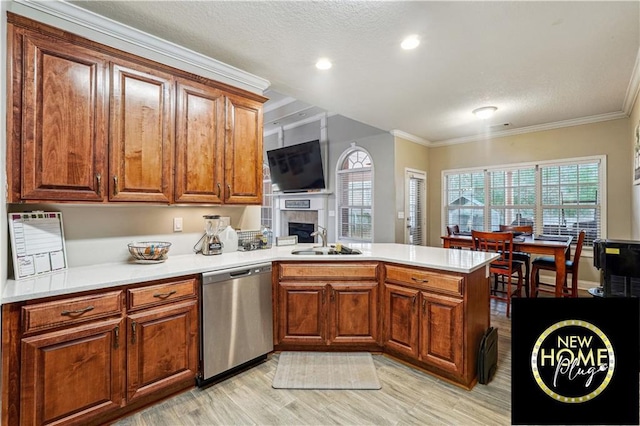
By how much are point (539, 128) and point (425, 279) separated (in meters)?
4.20

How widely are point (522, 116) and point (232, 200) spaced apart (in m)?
4.26

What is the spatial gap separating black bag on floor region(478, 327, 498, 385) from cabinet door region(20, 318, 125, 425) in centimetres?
238

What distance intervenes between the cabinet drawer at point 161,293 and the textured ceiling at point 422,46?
1811 mm

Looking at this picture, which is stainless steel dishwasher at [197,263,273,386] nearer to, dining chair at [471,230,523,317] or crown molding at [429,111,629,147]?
dining chair at [471,230,523,317]

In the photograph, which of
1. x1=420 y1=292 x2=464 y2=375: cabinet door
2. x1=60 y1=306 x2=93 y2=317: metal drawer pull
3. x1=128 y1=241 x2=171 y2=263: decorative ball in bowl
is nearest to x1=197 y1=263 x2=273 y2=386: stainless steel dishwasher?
x1=128 y1=241 x2=171 y2=263: decorative ball in bowl

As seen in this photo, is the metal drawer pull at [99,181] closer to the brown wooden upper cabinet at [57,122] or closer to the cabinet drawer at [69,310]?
the brown wooden upper cabinet at [57,122]

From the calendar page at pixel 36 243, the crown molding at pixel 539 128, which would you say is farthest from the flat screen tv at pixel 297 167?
the calendar page at pixel 36 243

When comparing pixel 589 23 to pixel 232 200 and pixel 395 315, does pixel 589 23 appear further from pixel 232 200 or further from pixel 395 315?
pixel 232 200

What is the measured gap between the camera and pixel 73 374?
5.23 feet

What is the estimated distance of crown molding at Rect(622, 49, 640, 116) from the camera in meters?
2.78

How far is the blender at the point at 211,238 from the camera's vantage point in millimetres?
2572

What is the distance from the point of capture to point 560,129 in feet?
15.2

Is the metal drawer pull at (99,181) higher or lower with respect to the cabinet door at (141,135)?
lower

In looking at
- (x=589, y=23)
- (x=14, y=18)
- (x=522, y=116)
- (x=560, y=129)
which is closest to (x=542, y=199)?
(x=560, y=129)
